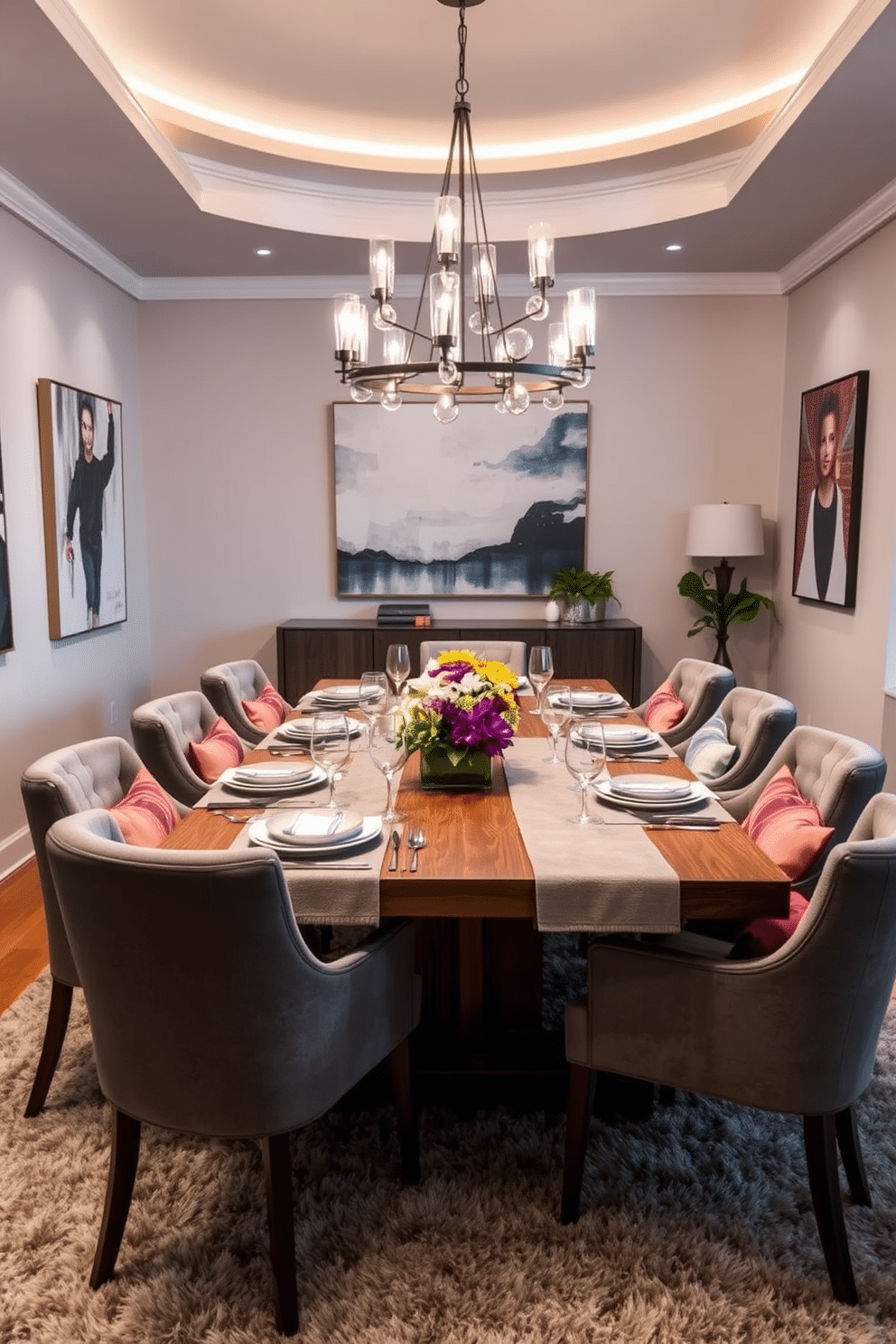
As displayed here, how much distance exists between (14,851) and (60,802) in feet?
7.03

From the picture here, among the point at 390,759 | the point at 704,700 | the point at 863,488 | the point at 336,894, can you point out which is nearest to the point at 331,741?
the point at 390,759

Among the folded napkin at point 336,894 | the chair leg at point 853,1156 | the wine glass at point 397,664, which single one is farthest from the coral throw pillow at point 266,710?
the chair leg at point 853,1156

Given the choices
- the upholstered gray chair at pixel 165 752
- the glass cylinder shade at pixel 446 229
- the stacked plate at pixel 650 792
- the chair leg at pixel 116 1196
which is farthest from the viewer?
the upholstered gray chair at pixel 165 752

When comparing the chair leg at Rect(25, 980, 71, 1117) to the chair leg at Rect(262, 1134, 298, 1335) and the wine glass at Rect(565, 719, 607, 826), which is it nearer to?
the chair leg at Rect(262, 1134, 298, 1335)

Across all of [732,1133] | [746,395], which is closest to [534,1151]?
[732,1133]

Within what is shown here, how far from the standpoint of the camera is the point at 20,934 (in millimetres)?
3377

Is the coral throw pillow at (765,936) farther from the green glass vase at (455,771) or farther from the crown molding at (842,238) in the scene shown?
the crown molding at (842,238)

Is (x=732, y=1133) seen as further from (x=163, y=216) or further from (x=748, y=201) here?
(x=163, y=216)

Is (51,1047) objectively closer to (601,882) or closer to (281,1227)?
(281,1227)

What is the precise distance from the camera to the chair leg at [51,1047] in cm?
226

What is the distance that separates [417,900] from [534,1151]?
0.71 metres

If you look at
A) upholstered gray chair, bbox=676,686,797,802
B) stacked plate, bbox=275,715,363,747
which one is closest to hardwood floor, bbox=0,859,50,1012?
stacked plate, bbox=275,715,363,747

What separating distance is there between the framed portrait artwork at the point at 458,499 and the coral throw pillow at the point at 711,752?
259 cm

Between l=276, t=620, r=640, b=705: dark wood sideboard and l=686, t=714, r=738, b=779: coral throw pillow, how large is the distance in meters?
2.10
